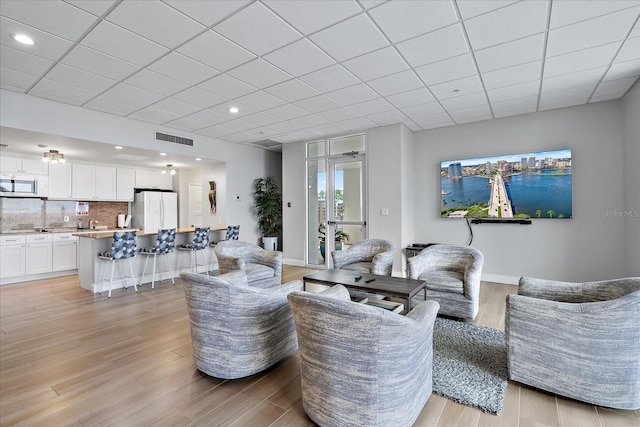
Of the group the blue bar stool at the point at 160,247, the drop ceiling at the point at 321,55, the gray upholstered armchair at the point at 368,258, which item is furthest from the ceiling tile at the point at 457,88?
the blue bar stool at the point at 160,247

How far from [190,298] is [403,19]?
2.86m

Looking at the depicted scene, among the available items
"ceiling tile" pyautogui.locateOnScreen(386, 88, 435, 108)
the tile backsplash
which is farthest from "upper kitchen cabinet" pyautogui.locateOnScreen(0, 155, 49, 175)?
"ceiling tile" pyautogui.locateOnScreen(386, 88, 435, 108)

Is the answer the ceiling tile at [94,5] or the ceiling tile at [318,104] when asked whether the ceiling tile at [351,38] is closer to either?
the ceiling tile at [318,104]

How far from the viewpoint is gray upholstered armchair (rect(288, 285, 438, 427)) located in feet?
5.16

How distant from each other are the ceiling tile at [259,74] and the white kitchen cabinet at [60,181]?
18.0 ft

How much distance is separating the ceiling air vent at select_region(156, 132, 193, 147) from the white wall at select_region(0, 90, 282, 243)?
0.08 m

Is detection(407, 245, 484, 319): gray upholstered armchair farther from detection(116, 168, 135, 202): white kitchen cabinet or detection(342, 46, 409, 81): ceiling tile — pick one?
detection(116, 168, 135, 202): white kitchen cabinet

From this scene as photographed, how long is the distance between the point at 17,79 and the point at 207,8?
120 inches

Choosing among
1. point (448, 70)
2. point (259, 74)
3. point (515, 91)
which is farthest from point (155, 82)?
point (515, 91)

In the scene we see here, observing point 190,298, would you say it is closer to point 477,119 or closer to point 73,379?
point 73,379

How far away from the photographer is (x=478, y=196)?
5492 mm

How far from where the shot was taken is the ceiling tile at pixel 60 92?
3840mm

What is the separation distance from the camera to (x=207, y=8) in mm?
2408

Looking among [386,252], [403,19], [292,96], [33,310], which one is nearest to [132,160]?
[33,310]
